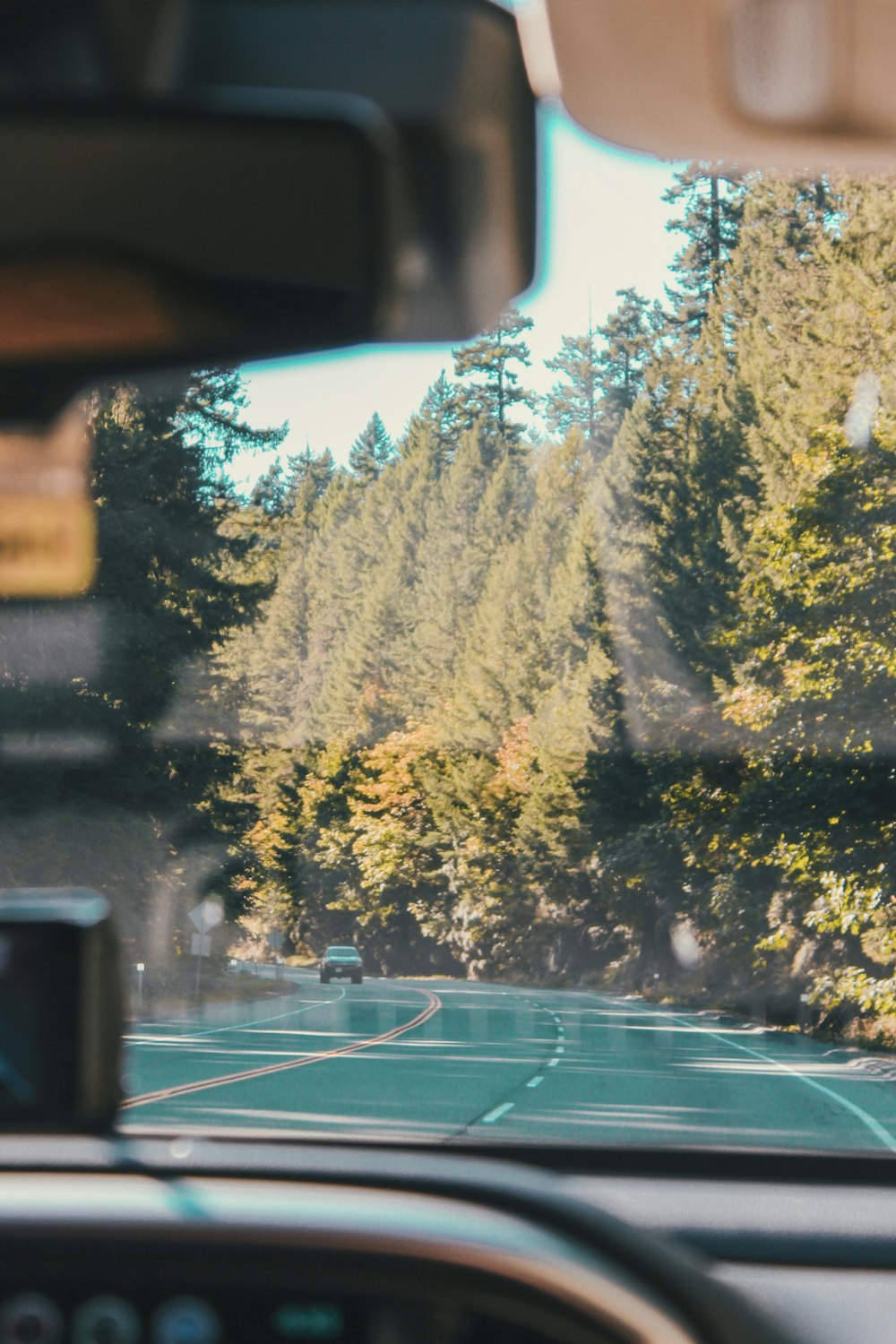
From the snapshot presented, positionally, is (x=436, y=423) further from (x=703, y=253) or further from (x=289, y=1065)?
(x=703, y=253)

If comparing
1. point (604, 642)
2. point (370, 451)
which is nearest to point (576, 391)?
point (370, 451)

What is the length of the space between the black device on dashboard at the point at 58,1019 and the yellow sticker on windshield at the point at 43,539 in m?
0.47

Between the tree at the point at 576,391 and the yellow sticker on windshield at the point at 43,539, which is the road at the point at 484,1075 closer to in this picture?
the yellow sticker on windshield at the point at 43,539

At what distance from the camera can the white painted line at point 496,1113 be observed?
5.65m

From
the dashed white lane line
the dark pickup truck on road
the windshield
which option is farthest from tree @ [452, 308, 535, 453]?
the dashed white lane line

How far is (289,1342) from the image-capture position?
1.74 metres

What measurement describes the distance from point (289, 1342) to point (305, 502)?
2489 mm

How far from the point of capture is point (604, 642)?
19.0 metres

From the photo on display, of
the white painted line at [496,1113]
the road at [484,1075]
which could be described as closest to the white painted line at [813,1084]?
the road at [484,1075]

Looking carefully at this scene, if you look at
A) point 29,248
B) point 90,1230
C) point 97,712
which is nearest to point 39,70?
point 29,248

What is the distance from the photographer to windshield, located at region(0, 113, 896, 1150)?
154 inches

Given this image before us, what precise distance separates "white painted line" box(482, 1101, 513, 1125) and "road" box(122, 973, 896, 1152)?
16mm

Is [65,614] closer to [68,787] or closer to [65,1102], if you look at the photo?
[68,787]

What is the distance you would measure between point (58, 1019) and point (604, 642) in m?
17.6
